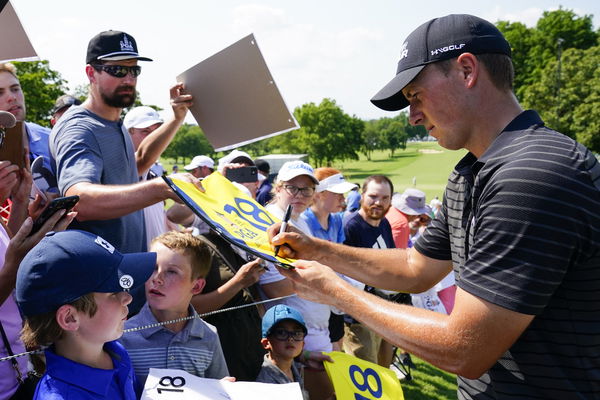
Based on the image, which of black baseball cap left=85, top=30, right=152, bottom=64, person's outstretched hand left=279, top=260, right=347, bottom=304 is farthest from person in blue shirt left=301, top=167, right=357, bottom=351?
person's outstretched hand left=279, top=260, right=347, bottom=304

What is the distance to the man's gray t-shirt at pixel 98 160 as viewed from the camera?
282 cm

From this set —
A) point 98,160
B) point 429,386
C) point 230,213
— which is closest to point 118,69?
point 98,160

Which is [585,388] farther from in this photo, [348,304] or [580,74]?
[580,74]

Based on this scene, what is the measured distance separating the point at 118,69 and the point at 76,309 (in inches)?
76.6

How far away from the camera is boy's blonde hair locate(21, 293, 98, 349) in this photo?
1882 millimetres

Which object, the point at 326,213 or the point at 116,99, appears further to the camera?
the point at 326,213

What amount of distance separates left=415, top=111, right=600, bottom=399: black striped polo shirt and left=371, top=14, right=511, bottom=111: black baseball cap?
0.39 m

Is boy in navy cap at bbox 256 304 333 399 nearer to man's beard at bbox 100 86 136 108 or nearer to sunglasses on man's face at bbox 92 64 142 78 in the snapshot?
man's beard at bbox 100 86 136 108

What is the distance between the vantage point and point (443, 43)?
6.36ft

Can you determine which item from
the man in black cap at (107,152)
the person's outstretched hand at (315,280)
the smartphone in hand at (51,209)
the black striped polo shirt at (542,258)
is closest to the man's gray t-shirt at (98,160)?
the man in black cap at (107,152)

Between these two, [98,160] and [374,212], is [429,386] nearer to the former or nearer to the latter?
[374,212]

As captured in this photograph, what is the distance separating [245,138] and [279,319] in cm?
131

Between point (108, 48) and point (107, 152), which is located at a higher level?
point (108, 48)

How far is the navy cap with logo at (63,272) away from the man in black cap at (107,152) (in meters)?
0.64
